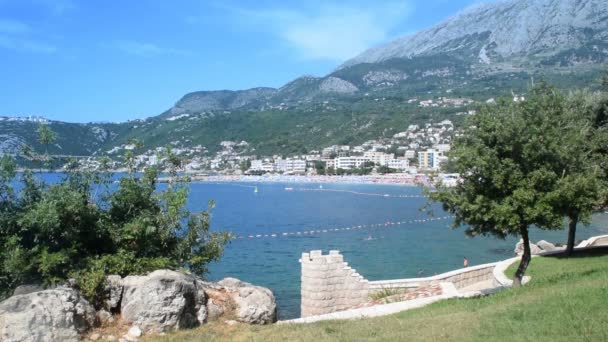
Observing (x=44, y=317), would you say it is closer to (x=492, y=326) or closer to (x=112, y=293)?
(x=112, y=293)

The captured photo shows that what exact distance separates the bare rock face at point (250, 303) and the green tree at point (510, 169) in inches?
247

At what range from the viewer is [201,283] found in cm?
Answer: 1114

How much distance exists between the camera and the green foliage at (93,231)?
10133mm

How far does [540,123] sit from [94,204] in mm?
11113

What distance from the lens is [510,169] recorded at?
14258mm

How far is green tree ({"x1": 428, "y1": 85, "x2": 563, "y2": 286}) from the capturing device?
1420 centimetres

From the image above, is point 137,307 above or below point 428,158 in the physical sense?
below

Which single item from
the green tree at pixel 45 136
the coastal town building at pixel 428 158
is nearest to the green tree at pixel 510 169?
the green tree at pixel 45 136

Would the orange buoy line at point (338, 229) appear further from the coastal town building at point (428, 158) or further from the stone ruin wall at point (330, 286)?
the coastal town building at point (428, 158)

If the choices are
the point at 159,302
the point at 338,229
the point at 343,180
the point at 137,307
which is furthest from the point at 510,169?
the point at 343,180

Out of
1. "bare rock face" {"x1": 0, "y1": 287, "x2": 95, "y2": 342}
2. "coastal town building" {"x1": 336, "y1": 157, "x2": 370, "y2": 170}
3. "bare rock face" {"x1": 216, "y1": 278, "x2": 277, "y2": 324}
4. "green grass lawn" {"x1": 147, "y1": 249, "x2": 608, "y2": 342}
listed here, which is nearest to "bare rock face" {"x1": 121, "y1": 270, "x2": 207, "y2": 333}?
"green grass lawn" {"x1": 147, "y1": 249, "x2": 608, "y2": 342}

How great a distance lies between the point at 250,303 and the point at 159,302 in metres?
1.90

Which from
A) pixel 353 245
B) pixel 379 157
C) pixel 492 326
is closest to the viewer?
pixel 492 326

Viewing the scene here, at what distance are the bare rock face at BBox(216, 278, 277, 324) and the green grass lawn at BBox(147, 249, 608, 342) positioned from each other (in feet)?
1.47
